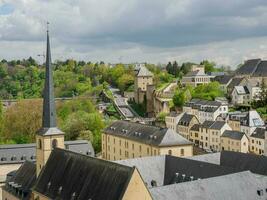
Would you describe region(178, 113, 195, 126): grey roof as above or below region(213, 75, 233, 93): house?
below

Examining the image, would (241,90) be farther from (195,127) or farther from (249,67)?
(195,127)

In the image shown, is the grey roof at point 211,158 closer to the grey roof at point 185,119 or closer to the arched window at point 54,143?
the arched window at point 54,143

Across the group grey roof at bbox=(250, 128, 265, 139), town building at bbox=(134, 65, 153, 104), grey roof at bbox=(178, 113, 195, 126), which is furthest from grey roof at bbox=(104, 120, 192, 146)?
town building at bbox=(134, 65, 153, 104)

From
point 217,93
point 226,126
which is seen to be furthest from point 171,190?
point 217,93

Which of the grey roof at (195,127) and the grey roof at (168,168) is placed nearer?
the grey roof at (168,168)

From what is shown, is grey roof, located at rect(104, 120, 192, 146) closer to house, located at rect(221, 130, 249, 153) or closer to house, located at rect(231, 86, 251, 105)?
house, located at rect(221, 130, 249, 153)

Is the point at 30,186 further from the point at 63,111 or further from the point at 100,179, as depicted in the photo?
the point at 63,111

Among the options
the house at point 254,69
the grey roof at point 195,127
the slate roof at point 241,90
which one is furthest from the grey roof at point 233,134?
the house at point 254,69

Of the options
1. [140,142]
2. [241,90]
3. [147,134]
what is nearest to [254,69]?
[241,90]
